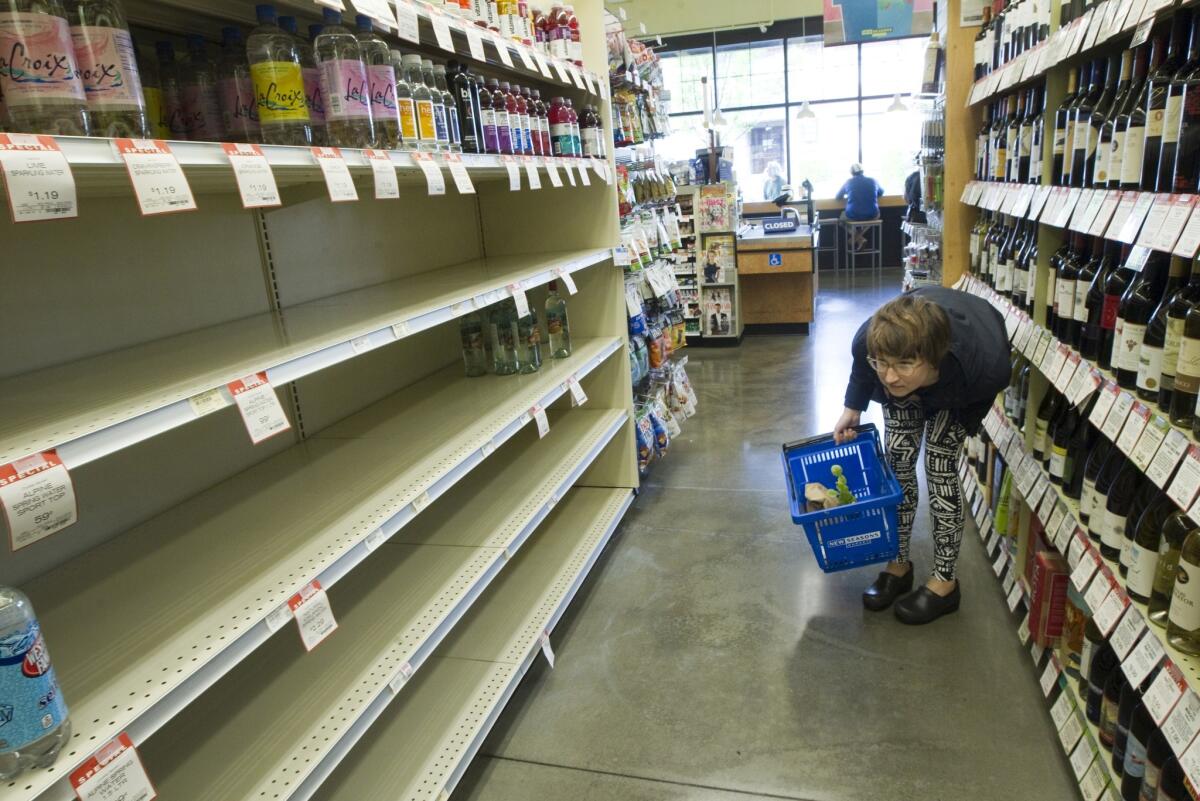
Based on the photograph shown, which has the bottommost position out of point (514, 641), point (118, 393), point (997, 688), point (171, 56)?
point (997, 688)

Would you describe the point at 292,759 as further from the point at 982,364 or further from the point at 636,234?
the point at 636,234

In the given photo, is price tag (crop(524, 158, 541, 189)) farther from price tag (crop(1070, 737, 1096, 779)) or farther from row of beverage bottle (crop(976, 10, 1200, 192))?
price tag (crop(1070, 737, 1096, 779))

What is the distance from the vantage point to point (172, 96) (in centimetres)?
174

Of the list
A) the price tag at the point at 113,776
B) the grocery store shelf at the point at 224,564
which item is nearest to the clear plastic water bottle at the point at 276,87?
the grocery store shelf at the point at 224,564

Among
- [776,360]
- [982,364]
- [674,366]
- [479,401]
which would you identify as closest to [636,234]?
[674,366]

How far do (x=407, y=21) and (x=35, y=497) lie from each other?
1.38 meters

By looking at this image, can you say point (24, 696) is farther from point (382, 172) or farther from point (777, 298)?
point (777, 298)

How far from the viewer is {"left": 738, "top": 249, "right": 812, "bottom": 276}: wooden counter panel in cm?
770

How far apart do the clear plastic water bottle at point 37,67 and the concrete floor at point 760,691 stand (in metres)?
1.87

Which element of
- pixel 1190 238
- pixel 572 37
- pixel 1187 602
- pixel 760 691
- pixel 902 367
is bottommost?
pixel 760 691

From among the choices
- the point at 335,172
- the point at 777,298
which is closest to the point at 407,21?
the point at 335,172

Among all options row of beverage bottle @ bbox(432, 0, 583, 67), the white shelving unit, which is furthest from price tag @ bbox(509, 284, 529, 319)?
row of beverage bottle @ bbox(432, 0, 583, 67)

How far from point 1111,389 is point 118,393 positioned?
6.50 feet

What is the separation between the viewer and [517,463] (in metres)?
3.19
